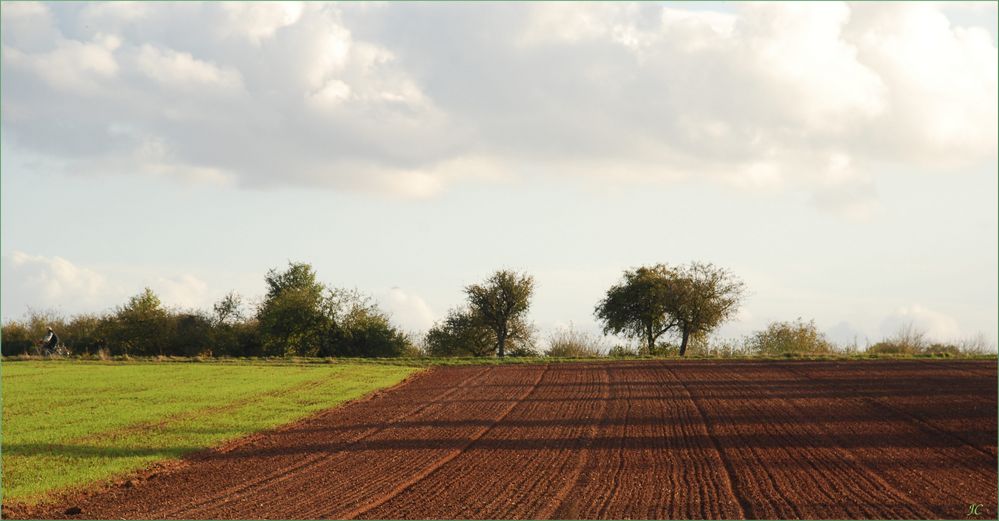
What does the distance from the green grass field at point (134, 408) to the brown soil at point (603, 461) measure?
3.85 ft

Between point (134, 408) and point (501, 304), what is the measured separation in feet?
125

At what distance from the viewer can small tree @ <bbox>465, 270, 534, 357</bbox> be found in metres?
61.7

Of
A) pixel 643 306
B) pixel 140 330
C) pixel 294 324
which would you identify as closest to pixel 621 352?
pixel 643 306

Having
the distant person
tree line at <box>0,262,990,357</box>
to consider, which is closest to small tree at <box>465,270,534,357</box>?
tree line at <box>0,262,990,357</box>

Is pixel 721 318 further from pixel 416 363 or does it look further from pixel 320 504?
pixel 320 504

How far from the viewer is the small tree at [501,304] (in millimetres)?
61688

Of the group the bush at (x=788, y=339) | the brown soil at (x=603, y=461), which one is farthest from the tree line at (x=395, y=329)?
the brown soil at (x=603, y=461)

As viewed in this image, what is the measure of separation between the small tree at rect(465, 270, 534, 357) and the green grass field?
1694 cm

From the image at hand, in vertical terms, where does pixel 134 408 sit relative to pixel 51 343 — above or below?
below

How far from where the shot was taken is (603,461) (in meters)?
16.2

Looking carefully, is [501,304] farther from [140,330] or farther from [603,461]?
[603,461]

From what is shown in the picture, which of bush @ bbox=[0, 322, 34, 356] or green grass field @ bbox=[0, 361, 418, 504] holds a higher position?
bush @ bbox=[0, 322, 34, 356]

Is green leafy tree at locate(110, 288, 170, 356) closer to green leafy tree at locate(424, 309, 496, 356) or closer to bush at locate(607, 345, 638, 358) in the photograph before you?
green leafy tree at locate(424, 309, 496, 356)

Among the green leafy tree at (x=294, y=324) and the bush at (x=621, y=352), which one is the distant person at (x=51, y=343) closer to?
the green leafy tree at (x=294, y=324)
